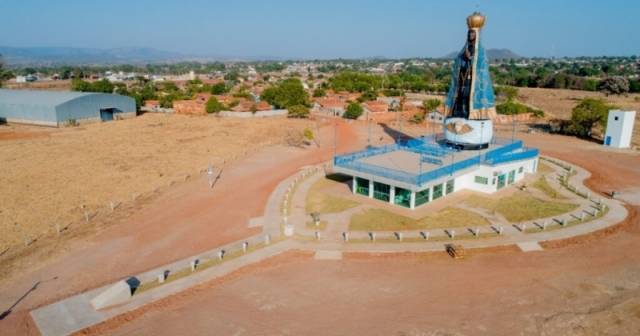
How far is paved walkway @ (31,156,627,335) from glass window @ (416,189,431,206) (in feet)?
16.8

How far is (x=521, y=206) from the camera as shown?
113 ft

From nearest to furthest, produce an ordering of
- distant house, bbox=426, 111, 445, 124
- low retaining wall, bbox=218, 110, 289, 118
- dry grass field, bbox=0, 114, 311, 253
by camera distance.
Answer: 1. dry grass field, bbox=0, 114, 311, 253
2. distant house, bbox=426, 111, 445, 124
3. low retaining wall, bbox=218, 110, 289, 118

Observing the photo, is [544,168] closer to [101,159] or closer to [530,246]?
[530,246]

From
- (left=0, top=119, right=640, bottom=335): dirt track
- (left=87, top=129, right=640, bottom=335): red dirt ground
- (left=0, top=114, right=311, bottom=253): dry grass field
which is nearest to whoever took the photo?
(left=87, top=129, right=640, bottom=335): red dirt ground

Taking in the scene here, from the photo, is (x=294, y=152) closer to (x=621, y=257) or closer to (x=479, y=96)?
(x=479, y=96)

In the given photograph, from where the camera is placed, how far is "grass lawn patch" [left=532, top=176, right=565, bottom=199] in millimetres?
37341

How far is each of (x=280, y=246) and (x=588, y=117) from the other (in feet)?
199

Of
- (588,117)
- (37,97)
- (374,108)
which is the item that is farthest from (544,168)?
(37,97)

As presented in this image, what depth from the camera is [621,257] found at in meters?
26.2

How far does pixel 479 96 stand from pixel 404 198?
44.2ft

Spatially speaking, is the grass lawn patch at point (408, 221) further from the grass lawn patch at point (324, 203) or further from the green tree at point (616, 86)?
the green tree at point (616, 86)

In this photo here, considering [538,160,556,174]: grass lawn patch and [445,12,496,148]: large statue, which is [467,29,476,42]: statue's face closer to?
[445,12,496,148]: large statue

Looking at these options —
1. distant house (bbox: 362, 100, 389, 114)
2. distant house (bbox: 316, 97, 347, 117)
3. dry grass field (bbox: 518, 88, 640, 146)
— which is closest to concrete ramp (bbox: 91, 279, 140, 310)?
distant house (bbox: 362, 100, 389, 114)

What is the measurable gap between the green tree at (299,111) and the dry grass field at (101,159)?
467 centimetres
